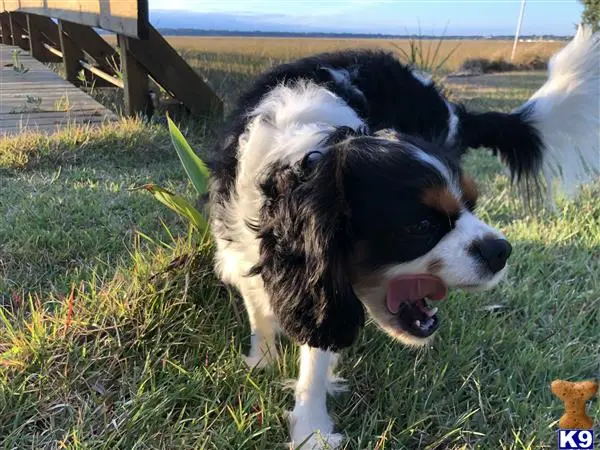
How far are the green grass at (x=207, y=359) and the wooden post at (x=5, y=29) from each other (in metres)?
9.75

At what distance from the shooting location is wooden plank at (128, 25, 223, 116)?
4.54m

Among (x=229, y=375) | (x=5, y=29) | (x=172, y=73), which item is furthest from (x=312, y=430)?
(x=5, y=29)

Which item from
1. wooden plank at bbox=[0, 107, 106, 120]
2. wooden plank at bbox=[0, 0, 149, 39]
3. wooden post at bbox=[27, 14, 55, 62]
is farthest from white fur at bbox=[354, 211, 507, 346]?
wooden post at bbox=[27, 14, 55, 62]

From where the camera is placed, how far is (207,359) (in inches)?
69.9

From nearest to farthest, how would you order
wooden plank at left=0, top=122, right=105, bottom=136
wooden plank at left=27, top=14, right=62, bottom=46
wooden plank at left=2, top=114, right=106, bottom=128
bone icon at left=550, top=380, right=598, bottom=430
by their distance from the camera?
bone icon at left=550, top=380, right=598, bottom=430 < wooden plank at left=0, top=122, right=105, bottom=136 < wooden plank at left=2, top=114, right=106, bottom=128 < wooden plank at left=27, top=14, right=62, bottom=46

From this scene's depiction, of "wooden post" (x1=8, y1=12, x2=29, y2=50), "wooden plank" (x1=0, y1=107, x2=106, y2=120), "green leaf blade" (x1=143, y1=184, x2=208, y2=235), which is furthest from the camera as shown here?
"wooden post" (x1=8, y1=12, x2=29, y2=50)

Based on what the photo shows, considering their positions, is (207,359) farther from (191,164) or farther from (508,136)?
(508,136)

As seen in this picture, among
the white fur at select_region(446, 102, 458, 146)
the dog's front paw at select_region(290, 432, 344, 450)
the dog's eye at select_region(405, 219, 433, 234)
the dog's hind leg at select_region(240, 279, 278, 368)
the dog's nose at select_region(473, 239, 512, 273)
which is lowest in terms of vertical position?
the dog's front paw at select_region(290, 432, 344, 450)

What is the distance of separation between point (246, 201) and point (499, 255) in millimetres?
719

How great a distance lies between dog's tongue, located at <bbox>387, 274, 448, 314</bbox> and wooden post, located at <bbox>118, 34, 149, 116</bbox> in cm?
375

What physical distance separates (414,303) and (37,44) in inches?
355

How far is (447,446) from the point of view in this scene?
1590 mm

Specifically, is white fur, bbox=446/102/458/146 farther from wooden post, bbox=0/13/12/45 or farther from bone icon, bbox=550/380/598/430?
wooden post, bbox=0/13/12/45

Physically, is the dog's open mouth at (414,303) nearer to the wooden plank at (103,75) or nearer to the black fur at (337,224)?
the black fur at (337,224)
